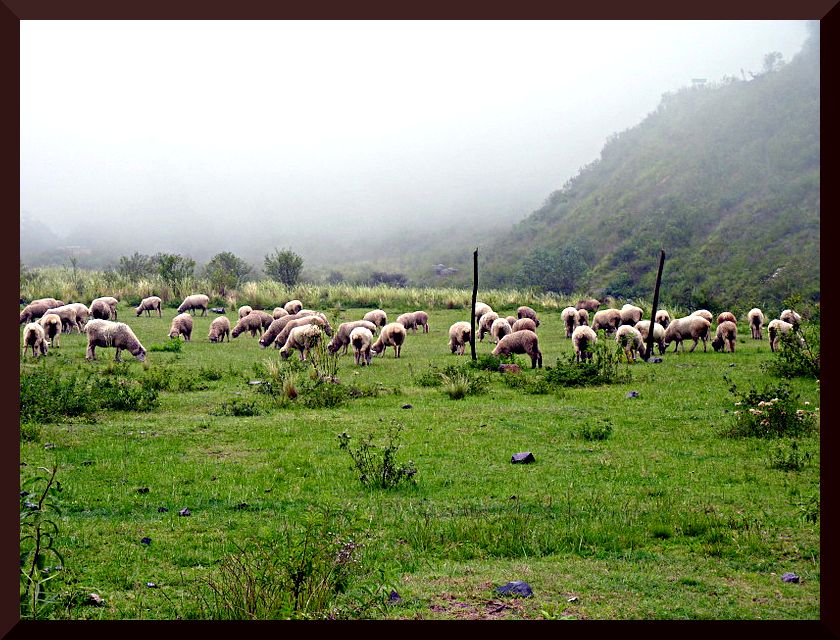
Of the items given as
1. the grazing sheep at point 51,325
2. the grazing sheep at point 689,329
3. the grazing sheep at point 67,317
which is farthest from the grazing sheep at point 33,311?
the grazing sheep at point 689,329

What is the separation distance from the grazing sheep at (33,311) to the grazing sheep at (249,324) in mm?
7019

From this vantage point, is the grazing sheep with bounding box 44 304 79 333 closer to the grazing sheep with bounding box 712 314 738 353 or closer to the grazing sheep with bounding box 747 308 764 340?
the grazing sheep with bounding box 712 314 738 353

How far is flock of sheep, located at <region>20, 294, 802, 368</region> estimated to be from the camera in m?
19.8

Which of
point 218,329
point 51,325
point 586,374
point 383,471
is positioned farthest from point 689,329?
point 51,325

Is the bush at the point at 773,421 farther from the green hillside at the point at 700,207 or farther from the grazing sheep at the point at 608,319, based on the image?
the green hillside at the point at 700,207

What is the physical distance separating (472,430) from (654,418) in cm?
328

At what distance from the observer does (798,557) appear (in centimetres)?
655

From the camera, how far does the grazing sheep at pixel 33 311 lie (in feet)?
88.3

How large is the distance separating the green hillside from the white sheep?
27.6 meters

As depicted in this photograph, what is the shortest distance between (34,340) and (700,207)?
73.9 metres

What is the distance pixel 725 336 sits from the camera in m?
22.2

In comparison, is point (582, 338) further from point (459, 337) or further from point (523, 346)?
point (459, 337)
